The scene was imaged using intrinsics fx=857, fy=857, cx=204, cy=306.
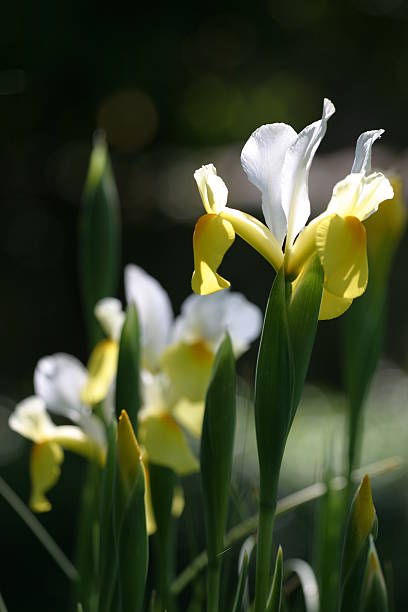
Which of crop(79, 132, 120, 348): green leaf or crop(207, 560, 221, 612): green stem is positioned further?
crop(79, 132, 120, 348): green leaf

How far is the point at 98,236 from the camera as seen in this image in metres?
0.86

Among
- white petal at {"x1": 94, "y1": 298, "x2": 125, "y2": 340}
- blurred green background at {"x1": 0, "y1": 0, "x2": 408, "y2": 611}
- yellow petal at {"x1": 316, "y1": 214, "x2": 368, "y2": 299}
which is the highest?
yellow petal at {"x1": 316, "y1": 214, "x2": 368, "y2": 299}

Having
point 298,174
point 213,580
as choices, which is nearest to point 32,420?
point 213,580

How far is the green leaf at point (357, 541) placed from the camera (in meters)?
0.52

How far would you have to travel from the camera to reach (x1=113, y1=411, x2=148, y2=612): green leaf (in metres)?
0.53

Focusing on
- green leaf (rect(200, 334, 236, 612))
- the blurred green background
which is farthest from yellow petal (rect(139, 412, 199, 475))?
the blurred green background

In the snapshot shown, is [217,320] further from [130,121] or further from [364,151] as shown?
[130,121]

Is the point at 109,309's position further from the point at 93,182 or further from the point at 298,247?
the point at 298,247

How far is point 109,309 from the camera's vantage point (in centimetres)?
77

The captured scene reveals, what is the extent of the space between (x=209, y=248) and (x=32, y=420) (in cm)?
31

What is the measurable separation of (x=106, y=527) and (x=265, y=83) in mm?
4804

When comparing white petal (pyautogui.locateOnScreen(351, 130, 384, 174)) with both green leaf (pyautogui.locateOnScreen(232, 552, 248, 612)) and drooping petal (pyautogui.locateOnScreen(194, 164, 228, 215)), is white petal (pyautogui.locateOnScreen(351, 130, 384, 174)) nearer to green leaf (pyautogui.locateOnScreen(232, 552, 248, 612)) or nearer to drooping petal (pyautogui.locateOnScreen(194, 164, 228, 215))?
drooping petal (pyautogui.locateOnScreen(194, 164, 228, 215))

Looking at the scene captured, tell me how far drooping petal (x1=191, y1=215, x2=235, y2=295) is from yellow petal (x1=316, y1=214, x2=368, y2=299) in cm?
6

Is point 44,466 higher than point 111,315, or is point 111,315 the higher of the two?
point 111,315
